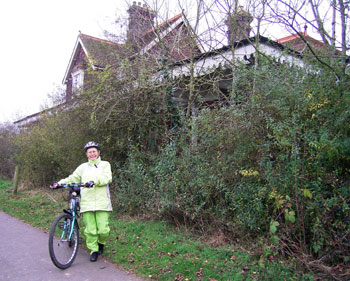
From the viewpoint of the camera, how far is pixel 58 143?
467 inches

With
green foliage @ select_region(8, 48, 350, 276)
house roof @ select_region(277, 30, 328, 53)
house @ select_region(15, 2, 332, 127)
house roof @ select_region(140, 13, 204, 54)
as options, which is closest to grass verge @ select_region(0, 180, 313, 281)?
green foliage @ select_region(8, 48, 350, 276)

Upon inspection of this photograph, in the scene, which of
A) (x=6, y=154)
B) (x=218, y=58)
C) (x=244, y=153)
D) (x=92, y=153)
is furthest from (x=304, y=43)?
(x=6, y=154)

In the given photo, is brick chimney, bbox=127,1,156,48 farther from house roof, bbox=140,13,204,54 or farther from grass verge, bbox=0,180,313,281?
grass verge, bbox=0,180,313,281

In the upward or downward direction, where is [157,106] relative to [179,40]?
downward

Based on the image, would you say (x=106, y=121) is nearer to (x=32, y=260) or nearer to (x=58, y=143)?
(x=58, y=143)

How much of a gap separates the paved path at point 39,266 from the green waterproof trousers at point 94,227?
31 centimetres

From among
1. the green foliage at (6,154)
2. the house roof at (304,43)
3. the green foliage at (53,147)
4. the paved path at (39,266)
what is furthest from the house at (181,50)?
the green foliage at (6,154)

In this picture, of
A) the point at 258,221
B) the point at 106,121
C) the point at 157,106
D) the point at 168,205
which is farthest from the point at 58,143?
the point at 258,221

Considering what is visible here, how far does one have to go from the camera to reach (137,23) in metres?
10.9

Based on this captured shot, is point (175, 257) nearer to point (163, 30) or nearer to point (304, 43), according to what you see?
point (304, 43)

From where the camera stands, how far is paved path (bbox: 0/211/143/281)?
4.88m

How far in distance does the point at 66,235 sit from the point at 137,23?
777 cm

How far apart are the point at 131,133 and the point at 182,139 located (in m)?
2.50

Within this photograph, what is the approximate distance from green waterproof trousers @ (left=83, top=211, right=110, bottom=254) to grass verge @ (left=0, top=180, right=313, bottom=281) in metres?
0.42
